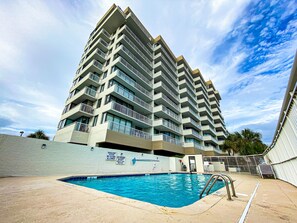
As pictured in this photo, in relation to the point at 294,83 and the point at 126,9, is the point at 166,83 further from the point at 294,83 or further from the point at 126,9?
the point at 294,83

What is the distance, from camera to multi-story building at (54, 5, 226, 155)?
54.0 feet

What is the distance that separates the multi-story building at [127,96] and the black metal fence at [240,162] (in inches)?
161

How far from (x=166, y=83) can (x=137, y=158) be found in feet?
60.8

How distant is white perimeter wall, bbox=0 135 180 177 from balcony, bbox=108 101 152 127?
541cm

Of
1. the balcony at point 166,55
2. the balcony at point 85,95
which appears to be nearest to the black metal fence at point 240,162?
the balcony at point 85,95

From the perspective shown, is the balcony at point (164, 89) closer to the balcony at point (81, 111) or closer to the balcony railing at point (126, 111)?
the balcony railing at point (126, 111)

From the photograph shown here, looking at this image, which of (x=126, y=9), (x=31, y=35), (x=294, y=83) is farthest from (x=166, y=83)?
(x=294, y=83)

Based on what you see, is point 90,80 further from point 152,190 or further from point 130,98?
point 152,190

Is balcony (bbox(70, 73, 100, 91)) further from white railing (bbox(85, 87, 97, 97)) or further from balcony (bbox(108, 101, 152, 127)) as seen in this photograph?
balcony (bbox(108, 101, 152, 127))

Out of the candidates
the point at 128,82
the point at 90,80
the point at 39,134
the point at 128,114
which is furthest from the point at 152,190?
the point at 39,134

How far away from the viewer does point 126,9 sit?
24453 millimetres

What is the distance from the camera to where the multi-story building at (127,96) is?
16469 mm

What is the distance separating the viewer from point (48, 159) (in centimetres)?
955

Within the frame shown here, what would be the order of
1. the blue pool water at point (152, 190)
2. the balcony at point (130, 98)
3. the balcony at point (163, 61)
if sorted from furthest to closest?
the balcony at point (163, 61)
the balcony at point (130, 98)
the blue pool water at point (152, 190)
